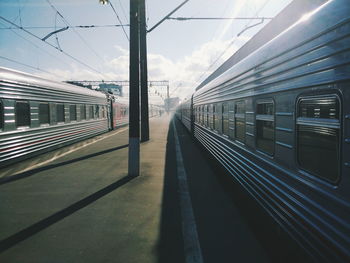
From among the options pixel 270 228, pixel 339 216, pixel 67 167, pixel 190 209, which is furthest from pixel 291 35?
pixel 67 167

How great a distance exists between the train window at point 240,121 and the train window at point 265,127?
0.65m

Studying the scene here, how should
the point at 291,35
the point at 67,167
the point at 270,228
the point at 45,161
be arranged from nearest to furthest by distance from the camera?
the point at 291,35
the point at 270,228
the point at 67,167
the point at 45,161

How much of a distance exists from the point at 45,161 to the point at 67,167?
4.41 ft

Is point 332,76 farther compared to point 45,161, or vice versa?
point 45,161

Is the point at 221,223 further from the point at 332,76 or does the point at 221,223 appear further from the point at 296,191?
the point at 332,76

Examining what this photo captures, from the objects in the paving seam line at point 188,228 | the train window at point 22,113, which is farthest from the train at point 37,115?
the paving seam line at point 188,228

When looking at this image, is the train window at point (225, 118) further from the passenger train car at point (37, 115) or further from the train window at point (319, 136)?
the passenger train car at point (37, 115)

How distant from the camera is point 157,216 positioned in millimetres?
4105

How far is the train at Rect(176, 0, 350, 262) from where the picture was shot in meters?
1.83

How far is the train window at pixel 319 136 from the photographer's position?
76.0 inches

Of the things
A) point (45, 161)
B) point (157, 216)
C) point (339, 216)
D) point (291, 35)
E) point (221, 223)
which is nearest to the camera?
point (339, 216)

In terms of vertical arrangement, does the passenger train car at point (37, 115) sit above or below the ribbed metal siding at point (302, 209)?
above

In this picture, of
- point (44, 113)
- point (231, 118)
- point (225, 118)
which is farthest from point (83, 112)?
point (231, 118)

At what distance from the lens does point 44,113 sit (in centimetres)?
930
